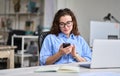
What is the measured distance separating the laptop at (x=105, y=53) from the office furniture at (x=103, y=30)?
270 centimetres

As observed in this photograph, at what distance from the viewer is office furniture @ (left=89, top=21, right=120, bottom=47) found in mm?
4355

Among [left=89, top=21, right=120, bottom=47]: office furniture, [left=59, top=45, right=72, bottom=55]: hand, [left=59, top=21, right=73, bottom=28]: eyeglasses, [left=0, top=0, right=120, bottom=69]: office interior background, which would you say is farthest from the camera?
[left=0, top=0, right=120, bottom=69]: office interior background

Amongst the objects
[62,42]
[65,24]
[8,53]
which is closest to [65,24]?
[65,24]

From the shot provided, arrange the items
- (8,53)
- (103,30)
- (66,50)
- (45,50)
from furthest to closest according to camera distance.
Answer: (103,30) < (8,53) < (45,50) < (66,50)

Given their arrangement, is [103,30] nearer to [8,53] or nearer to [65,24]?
[8,53]

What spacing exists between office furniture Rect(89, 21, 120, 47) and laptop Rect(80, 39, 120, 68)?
2702 millimetres

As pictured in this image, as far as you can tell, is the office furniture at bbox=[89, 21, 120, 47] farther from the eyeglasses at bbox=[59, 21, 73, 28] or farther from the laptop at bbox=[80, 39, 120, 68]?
the laptop at bbox=[80, 39, 120, 68]

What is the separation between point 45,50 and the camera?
2.23 m

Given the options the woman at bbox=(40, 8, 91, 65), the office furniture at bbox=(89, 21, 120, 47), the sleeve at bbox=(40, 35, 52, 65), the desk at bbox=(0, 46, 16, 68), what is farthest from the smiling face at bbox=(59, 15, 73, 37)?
the office furniture at bbox=(89, 21, 120, 47)

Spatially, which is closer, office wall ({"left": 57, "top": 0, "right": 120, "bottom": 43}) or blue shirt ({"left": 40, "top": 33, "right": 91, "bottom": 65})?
blue shirt ({"left": 40, "top": 33, "right": 91, "bottom": 65})

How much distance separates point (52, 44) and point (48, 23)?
3224 mm

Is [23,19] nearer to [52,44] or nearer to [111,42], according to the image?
[52,44]

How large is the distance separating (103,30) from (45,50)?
2.37 metres

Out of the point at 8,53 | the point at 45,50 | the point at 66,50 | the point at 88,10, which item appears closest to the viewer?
the point at 66,50
